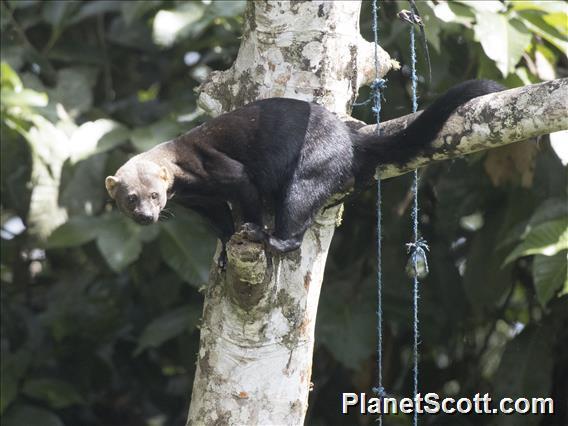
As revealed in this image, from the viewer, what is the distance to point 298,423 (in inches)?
121

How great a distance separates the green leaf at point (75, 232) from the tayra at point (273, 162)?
1054 mm

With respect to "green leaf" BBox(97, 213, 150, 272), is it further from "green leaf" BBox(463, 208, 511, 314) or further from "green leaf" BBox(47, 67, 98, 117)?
"green leaf" BBox(463, 208, 511, 314)

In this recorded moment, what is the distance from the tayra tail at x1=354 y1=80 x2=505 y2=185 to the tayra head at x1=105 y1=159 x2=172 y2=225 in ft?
2.15

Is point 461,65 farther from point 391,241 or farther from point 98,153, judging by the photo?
point 98,153

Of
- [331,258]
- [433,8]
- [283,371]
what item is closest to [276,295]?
[283,371]

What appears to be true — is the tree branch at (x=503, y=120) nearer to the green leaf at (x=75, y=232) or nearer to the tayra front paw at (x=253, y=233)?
the tayra front paw at (x=253, y=233)

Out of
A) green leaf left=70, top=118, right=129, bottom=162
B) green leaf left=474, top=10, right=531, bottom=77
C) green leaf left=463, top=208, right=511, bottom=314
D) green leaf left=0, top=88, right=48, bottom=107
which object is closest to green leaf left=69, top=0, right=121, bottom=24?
green leaf left=70, top=118, right=129, bottom=162

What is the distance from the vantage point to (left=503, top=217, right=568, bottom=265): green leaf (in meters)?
3.72

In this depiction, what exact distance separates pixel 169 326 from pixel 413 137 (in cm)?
191

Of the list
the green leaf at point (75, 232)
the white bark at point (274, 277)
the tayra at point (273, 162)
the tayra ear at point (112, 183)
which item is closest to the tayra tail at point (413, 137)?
the tayra at point (273, 162)

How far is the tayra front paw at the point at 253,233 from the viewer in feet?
9.42

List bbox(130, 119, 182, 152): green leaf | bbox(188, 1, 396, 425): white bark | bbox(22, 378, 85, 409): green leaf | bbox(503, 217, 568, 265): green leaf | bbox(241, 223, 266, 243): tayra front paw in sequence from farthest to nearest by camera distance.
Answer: bbox(22, 378, 85, 409): green leaf < bbox(130, 119, 182, 152): green leaf < bbox(503, 217, 568, 265): green leaf < bbox(188, 1, 396, 425): white bark < bbox(241, 223, 266, 243): tayra front paw

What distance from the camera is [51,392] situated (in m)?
4.82

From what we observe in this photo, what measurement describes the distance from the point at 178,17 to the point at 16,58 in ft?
3.49
